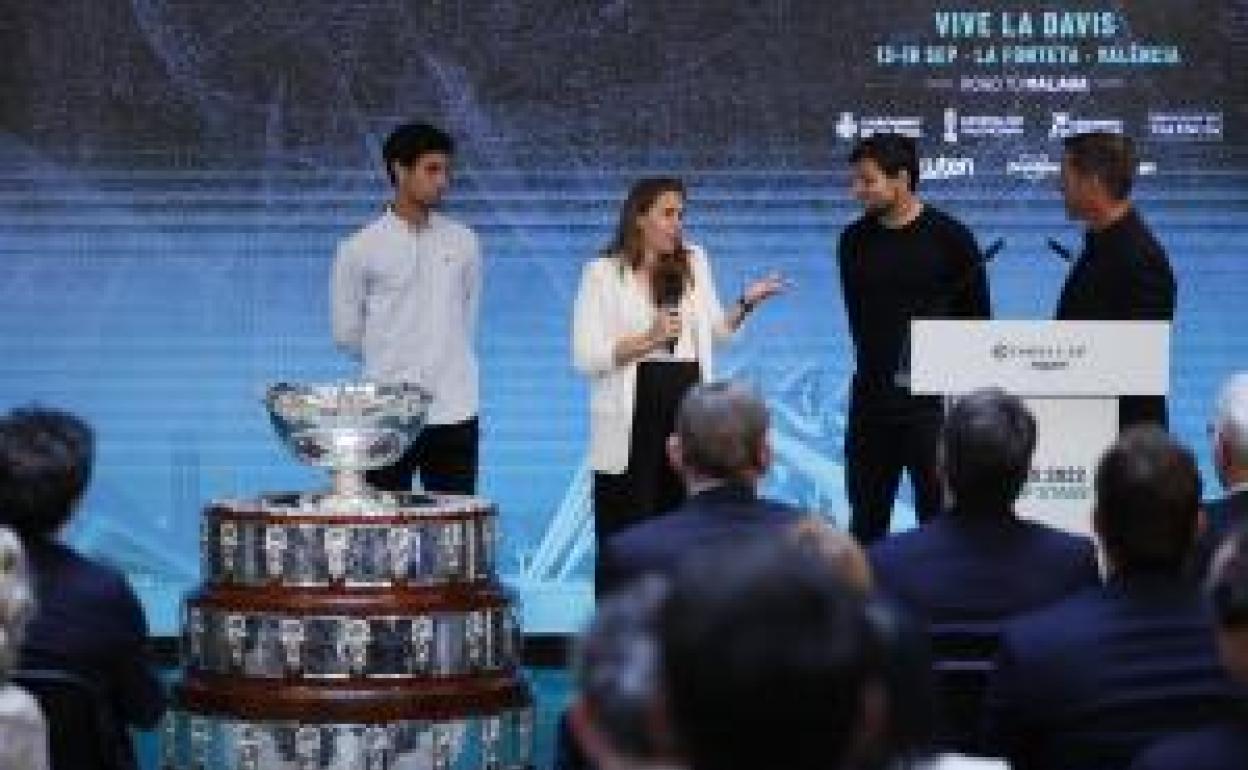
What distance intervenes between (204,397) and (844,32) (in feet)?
7.60

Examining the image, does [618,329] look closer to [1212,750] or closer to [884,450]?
[884,450]

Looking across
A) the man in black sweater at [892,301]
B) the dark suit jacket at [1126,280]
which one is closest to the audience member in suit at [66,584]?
the dark suit jacket at [1126,280]

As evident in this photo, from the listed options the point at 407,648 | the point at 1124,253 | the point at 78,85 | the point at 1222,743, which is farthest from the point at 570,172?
the point at 1222,743

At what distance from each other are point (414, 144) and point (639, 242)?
2.22 ft

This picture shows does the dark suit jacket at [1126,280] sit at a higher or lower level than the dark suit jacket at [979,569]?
higher

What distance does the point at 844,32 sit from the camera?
31.3 feet

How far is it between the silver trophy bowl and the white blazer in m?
1.68

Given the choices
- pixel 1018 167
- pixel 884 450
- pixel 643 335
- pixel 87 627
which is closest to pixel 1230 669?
pixel 87 627

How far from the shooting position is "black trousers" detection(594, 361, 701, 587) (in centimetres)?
788

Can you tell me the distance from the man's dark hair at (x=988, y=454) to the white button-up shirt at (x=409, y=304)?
10.6ft

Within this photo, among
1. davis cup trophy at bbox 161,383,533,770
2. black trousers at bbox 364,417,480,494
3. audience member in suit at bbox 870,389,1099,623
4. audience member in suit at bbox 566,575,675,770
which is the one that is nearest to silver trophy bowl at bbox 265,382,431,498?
davis cup trophy at bbox 161,383,533,770

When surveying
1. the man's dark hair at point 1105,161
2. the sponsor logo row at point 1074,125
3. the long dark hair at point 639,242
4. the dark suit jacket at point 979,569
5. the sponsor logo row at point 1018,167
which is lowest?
Answer: the dark suit jacket at point 979,569

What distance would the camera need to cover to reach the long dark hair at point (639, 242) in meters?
7.88

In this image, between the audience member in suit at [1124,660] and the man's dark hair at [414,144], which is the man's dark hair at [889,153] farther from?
the audience member in suit at [1124,660]
